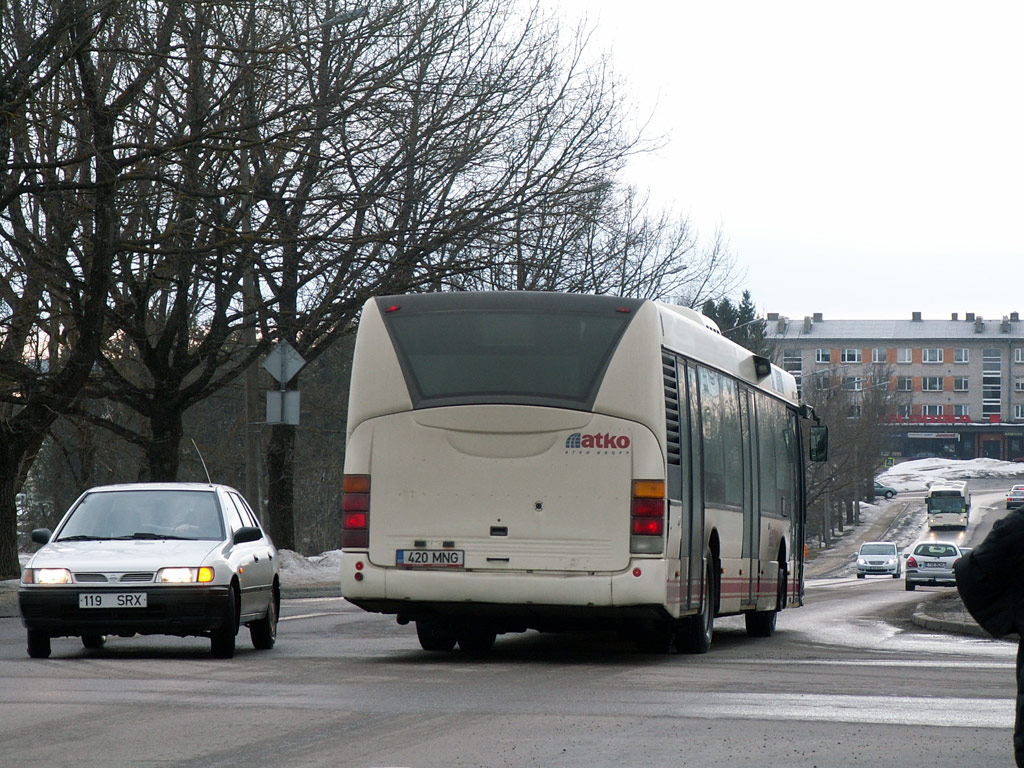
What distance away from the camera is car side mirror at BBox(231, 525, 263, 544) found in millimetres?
14453

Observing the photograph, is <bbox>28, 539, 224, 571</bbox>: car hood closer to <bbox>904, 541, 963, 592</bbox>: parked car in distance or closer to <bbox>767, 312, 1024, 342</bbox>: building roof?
<bbox>904, 541, 963, 592</bbox>: parked car in distance

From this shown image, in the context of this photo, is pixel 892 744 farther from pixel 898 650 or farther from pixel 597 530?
pixel 898 650

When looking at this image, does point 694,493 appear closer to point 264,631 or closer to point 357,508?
point 357,508

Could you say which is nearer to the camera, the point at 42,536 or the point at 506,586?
the point at 506,586

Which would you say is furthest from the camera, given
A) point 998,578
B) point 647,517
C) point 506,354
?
point 506,354

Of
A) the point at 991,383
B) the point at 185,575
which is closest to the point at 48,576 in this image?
the point at 185,575

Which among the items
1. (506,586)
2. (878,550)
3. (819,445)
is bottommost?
(878,550)

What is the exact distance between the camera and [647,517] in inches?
521

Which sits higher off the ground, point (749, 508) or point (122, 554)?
point (749, 508)

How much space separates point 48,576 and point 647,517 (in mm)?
4841

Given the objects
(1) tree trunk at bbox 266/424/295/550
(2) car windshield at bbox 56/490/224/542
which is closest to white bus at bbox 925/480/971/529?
(1) tree trunk at bbox 266/424/295/550

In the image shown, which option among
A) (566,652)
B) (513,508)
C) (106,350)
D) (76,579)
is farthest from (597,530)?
(106,350)

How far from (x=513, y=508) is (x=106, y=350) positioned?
1906 cm

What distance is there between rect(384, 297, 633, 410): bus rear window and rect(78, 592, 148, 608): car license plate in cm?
272
